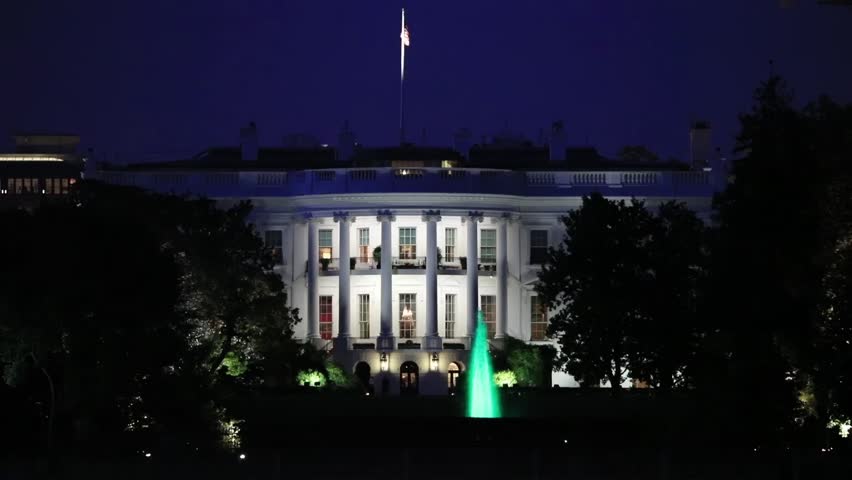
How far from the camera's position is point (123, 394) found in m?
76.0

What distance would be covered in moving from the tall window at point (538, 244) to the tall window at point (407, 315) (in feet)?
24.0

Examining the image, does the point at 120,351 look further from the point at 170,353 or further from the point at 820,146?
the point at 820,146

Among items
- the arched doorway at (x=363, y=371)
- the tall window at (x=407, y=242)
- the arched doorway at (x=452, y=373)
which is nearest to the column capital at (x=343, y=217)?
the tall window at (x=407, y=242)

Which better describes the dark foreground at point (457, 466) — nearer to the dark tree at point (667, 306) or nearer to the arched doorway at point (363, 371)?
the dark tree at point (667, 306)

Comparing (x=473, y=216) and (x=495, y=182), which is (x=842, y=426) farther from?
(x=495, y=182)

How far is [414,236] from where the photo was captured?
12950 centimetres

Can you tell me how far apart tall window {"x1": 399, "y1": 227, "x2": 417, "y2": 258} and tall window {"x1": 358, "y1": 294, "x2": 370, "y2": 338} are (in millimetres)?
2921

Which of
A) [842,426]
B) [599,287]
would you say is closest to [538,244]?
[599,287]

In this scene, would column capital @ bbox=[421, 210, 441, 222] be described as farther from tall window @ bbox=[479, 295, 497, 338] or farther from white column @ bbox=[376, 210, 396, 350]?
tall window @ bbox=[479, 295, 497, 338]

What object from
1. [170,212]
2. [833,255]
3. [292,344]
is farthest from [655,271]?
[833,255]

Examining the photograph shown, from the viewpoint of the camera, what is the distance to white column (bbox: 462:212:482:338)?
127 metres

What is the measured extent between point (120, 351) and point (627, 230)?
36.4m

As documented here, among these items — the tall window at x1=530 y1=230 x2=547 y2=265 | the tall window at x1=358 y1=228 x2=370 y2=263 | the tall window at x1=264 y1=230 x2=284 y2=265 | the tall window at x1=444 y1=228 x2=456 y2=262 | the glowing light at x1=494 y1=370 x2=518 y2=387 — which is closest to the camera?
the glowing light at x1=494 y1=370 x2=518 y2=387

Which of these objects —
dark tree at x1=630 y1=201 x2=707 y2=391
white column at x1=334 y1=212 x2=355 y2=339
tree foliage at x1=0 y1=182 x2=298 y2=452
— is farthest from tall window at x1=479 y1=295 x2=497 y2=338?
tree foliage at x1=0 y1=182 x2=298 y2=452
